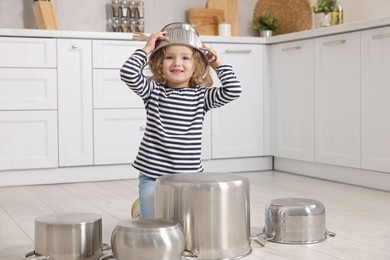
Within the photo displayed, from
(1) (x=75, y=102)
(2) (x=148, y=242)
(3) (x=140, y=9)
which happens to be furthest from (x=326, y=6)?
(2) (x=148, y=242)

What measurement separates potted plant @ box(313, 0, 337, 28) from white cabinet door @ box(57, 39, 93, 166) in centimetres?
146

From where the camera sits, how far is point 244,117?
14.2 feet

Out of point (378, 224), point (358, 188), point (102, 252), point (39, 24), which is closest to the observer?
point (102, 252)

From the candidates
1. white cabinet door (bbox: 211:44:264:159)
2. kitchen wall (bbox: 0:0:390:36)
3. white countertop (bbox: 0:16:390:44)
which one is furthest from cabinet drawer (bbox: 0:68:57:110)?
white cabinet door (bbox: 211:44:264:159)

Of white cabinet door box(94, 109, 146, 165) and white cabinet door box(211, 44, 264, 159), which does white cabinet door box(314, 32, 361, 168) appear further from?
white cabinet door box(94, 109, 146, 165)

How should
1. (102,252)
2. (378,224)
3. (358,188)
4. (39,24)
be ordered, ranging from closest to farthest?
1. (102,252)
2. (378,224)
3. (358,188)
4. (39,24)

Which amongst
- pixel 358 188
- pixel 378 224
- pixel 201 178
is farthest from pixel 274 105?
pixel 201 178

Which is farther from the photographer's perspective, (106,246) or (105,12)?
(105,12)

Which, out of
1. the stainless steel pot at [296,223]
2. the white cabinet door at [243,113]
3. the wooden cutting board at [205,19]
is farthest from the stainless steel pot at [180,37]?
A: the wooden cutting board at [205,19]

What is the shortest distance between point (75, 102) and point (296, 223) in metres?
2.04

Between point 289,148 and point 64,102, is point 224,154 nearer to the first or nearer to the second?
point 289,148

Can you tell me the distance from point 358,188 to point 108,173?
150 cm

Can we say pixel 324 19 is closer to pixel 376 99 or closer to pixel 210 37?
pixel 210 37

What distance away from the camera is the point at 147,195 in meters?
2.35
